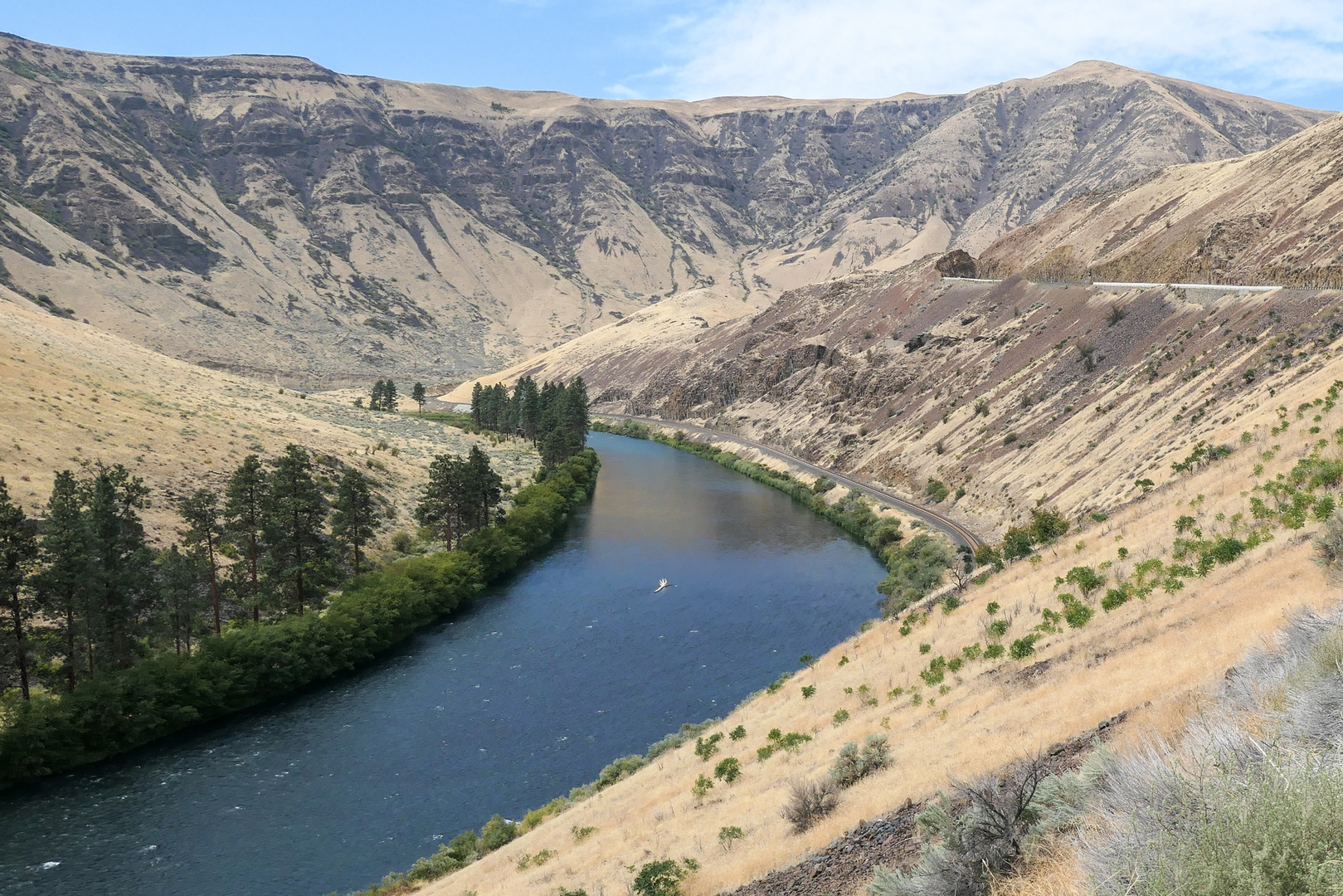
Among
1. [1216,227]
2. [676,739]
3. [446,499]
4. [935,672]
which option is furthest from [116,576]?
[1216,227]

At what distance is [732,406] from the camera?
504ft

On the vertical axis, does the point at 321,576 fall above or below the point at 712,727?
above

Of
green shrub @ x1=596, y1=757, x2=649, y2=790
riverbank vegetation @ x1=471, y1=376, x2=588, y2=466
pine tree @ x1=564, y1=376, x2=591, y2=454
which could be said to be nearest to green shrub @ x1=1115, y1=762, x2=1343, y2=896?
green shrub @ x1=596, y1=757, x2=649, y2=790

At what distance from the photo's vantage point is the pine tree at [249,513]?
54031 mm

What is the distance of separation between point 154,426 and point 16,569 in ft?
115

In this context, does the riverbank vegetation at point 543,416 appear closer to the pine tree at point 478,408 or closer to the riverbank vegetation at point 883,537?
the pine tree at point 478,408

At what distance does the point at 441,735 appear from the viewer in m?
45.8

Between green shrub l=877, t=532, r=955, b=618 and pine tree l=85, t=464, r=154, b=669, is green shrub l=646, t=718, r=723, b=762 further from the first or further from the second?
pine tree l=85, t=464, r=154, b=669

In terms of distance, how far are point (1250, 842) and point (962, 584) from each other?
32963 mm

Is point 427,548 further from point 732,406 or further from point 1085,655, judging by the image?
point 732,406

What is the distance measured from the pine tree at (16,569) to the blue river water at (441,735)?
7.02 meters

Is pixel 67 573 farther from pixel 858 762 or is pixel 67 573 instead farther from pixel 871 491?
pixel 871 491

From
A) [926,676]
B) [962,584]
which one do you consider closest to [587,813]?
[926,676]

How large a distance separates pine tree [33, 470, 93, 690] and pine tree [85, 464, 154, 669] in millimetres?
496
